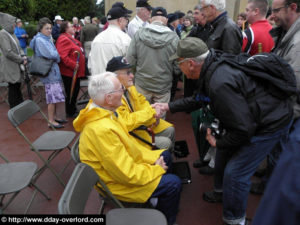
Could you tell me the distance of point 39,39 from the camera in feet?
14.3

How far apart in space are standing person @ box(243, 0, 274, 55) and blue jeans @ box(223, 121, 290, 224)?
5.55 ft

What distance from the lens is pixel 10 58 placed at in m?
4.72

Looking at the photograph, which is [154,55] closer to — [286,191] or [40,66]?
[40,66]

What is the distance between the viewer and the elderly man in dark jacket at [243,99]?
68.6 inches

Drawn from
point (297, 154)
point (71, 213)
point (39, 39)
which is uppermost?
point (297, 154)

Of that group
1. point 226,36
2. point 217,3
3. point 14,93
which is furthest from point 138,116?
point 14,93

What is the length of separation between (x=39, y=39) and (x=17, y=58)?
0.76m

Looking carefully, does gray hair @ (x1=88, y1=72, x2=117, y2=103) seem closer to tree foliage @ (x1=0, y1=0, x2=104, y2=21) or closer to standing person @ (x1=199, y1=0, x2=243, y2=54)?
standing person @ (x1=199, y1=0, x2=243, y2=54)

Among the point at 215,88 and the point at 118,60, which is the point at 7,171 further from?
the point at 215,88

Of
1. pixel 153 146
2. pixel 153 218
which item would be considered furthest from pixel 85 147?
pixel 153 146

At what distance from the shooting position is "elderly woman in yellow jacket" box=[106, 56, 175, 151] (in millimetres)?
2686

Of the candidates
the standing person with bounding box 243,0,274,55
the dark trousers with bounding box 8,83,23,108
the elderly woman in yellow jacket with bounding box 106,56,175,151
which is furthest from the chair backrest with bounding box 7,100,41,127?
the standing person with bounding box 243,0,274,55

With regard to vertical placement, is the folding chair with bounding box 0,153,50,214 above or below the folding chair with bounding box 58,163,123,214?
below

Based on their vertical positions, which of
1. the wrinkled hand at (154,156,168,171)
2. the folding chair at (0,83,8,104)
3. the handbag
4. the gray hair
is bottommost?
the folding chair at (0,83,8,104)
